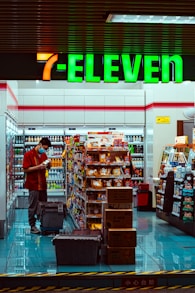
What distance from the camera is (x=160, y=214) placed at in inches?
580

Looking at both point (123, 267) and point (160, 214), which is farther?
point (160, 214)

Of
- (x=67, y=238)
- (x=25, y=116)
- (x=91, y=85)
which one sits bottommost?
(x=67, y=238)

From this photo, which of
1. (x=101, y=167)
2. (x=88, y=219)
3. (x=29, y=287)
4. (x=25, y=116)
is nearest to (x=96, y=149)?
(x=101, y=167)

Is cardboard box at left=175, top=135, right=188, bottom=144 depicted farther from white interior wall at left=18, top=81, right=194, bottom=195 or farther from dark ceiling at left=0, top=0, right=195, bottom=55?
dark ceiling at left=0, top=0, right=195, bottom=55

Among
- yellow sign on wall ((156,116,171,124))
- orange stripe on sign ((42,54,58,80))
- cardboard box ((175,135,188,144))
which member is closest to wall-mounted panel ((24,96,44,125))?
yellow sign on wall ((156,116,171,124))

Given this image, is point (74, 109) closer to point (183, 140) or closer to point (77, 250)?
point (183, 140)

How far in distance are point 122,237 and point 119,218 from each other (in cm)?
31

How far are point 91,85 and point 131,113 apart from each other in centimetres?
181

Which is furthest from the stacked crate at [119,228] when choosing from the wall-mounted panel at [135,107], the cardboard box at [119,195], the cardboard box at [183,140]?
the wall-mounted panel at [135,107]

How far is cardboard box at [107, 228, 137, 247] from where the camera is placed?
28.0ft

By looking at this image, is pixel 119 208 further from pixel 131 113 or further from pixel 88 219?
pixel 131 113

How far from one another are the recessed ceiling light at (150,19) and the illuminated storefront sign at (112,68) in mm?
1897

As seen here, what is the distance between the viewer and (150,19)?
6516 mm

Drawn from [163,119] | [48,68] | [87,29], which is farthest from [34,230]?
[163,119]
